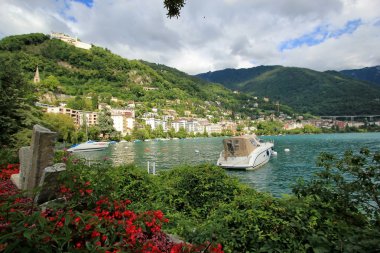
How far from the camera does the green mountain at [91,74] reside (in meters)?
134

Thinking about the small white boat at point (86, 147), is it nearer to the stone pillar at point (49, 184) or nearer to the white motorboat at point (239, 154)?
the white motorboat at point (239, 154)

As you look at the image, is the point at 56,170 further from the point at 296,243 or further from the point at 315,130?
the point at 315,130

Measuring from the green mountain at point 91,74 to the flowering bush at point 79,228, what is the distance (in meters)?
116

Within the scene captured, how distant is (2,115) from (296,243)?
1708 cm

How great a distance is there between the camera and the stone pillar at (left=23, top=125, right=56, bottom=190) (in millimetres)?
4941

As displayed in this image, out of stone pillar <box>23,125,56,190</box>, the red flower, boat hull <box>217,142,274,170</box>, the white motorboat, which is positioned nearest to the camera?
the red flower

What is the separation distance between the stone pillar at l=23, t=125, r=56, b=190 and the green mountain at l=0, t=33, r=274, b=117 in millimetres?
113411

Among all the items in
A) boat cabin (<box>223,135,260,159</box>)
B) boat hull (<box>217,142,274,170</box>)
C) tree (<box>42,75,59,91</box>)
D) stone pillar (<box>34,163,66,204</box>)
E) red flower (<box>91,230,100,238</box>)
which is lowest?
boat hull (<box>217,142,274,170</box>)

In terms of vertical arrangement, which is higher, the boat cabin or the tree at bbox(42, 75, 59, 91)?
the tree at bbox(42, 75, 59, 91)

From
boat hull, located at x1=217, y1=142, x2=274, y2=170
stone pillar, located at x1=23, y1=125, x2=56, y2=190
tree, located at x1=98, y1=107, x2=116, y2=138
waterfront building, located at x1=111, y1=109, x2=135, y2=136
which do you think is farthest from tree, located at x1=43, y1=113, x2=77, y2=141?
stone pillar, located at x1=23, y1=125, x2=56, y2=190

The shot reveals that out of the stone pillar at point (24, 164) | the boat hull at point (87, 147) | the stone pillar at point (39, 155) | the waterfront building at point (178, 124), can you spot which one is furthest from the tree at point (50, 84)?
the stone pillar at point (39, 155)

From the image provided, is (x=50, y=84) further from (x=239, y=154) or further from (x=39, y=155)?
(x=39, y=155)

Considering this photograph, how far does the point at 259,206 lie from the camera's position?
4.20 m

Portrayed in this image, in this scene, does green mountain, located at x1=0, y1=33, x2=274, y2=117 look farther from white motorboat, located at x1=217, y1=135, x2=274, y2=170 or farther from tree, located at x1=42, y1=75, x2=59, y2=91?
white motorboat, located at x1=217, y1=135, x2=274, y2=170
